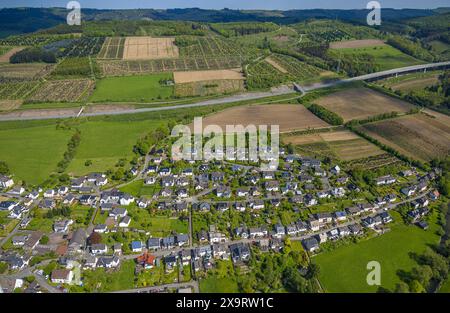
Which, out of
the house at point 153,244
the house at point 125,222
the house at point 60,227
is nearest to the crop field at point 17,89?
the house at point 60,227

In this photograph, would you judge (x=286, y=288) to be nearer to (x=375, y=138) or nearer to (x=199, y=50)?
(x=375, y=138)

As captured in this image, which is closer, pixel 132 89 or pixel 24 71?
pixel 132 89

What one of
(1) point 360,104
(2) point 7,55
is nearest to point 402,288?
(1) point 360,104

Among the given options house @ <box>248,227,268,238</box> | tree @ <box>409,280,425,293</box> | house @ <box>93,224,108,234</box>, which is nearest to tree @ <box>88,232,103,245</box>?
→ house @ <box>93,224,108,234</box>

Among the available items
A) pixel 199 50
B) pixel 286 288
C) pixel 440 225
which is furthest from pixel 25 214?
pixel 199 50

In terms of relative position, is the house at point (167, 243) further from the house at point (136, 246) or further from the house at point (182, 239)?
the house at point (136, 246)

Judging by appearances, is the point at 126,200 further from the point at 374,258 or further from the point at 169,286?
the point at 374,258
